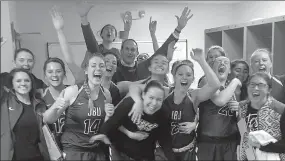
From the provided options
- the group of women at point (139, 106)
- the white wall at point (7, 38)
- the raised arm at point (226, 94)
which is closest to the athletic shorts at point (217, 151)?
the group of women at point (139, 106)

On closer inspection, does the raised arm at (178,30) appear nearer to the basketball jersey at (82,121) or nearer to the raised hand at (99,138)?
the basketball jersey at (82,121)

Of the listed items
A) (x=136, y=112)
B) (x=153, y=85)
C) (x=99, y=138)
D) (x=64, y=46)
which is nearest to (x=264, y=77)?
(x=153, y=85)

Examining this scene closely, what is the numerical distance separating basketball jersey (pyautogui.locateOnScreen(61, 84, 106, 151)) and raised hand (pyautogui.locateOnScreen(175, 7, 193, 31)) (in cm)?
54

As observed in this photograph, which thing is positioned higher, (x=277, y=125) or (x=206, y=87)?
(x=206, y=87)

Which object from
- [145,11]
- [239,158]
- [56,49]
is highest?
[145,11]

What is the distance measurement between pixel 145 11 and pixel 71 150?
2.74ft

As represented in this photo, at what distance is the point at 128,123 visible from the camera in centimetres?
160

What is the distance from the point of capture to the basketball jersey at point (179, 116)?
1.64 meters

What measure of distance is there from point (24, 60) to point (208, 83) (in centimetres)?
95

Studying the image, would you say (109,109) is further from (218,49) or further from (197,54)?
(218,49)

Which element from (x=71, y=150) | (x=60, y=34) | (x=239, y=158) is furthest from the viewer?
(x=239, y=158)

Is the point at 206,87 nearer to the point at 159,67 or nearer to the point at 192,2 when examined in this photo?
the point at 159,67

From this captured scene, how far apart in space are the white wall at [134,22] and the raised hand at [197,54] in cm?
4

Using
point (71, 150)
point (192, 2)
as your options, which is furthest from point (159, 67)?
point (71, 150)
